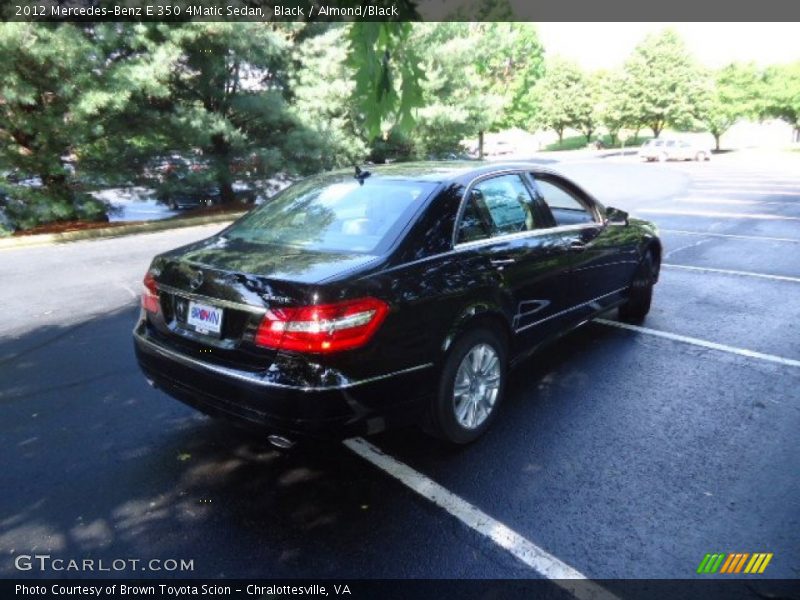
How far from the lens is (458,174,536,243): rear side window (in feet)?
12.0

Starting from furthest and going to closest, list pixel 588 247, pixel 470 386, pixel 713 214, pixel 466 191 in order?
pixel 713 214 < pixel 588 247 < pixel 466 191 < pixel 470 386

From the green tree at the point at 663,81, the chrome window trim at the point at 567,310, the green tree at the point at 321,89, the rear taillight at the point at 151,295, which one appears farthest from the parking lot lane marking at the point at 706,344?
the green tree at the point at 663,81

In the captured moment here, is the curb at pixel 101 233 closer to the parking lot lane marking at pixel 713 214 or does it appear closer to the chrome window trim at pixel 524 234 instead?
the parking lot lane marking at pixel 713 214

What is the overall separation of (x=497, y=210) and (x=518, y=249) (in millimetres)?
296

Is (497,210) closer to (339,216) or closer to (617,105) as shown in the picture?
(339,216)

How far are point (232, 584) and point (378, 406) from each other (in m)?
1.01

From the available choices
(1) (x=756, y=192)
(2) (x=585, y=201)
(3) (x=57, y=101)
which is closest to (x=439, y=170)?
(2) (x=585, y=201)

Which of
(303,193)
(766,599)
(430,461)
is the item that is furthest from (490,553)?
(303,193)

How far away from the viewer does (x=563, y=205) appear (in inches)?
212

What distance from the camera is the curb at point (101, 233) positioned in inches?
482

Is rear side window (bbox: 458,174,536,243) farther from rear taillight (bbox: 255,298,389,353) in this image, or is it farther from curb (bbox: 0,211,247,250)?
curb (bbox: 0,211,247,250)

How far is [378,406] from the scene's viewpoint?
9.67 ft

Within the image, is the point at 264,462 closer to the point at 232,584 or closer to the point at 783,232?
the point at 232,584

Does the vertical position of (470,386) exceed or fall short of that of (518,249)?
it falls short
